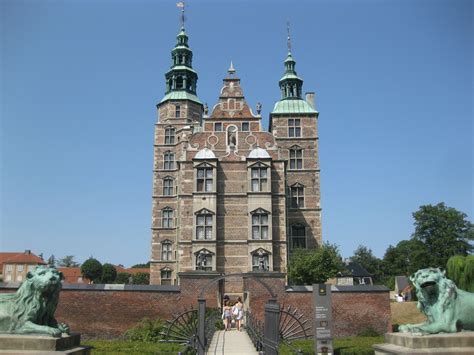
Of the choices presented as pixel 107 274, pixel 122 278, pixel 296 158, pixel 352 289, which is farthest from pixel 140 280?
pixel 352 289

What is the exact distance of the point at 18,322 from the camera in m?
7.69

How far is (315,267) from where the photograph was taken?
107 ft

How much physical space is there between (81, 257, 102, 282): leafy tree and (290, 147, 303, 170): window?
156 ft

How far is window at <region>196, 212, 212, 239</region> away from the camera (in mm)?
33938

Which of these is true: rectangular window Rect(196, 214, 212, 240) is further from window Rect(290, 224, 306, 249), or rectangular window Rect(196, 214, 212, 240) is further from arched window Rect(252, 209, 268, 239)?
window Rect(290, 224, 306, 249)

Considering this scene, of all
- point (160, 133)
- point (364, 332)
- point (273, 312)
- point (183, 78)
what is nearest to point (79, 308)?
point (273, 312)

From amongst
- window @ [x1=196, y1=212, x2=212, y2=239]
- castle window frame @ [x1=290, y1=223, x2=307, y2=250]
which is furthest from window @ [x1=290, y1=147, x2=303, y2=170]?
window @ [x1=196, y1=212, x2=212, y2=239]

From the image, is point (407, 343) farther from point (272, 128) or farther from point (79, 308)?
point (272, 128)

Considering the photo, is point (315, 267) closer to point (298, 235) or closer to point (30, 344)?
point (298, 235)

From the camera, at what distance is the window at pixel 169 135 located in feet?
148

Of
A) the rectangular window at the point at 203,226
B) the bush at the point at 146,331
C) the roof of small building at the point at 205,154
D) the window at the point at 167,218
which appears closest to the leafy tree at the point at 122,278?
the window at the point at 167,218

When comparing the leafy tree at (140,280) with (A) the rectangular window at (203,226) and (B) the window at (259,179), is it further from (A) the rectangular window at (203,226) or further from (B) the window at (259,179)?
(B) the window at (259,179)

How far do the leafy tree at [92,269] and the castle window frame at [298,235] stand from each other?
47490 mm

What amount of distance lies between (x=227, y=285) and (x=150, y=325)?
13.4 m
